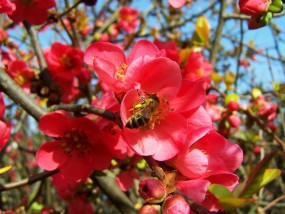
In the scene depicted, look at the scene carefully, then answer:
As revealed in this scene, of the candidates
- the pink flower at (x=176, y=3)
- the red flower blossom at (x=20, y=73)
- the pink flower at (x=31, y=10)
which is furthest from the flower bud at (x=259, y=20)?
the red flower blossom at (x=20, y=73)

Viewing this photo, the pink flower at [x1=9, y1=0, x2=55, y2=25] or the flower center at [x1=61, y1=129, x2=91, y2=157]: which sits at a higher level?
the pink flower at [x1=9, y1=0, x2=55, y2=25]

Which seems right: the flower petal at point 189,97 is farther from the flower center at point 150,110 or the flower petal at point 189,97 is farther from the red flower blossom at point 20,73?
the red flower blossom at point 20,73

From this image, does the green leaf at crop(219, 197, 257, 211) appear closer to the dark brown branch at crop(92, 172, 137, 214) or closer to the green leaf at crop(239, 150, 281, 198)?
the green leaf at crop(239, 150, 281, 198)

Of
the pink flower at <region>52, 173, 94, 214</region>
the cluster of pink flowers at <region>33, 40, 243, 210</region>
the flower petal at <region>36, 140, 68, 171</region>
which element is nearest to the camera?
the cluster of pink flowers at <region>33, 40, 243, 210</region>

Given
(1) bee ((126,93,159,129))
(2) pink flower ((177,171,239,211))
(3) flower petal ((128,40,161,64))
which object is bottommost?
A: (2) pink flower ((177,171,239,211))

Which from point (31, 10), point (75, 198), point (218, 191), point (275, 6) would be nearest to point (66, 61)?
point (31, 10)

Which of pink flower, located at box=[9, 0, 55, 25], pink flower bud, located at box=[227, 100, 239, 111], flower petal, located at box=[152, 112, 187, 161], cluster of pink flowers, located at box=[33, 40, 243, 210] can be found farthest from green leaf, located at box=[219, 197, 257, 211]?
pink flower bud, located at box=[227, 100, 239, 111]

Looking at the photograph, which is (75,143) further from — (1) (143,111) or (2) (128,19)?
(2) (128,19)
